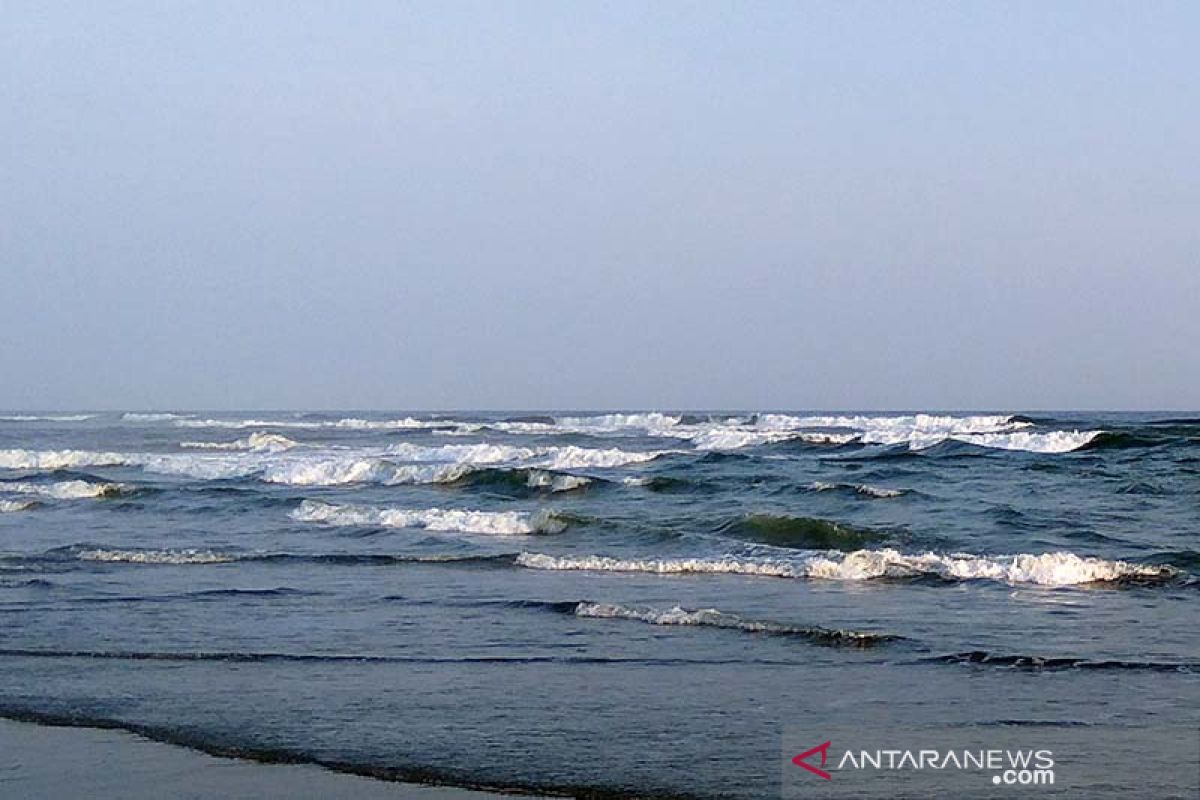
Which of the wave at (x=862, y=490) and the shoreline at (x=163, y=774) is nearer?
the shoreline at (x=163, y=774)

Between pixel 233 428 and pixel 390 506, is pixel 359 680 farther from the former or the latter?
pixel 233 428

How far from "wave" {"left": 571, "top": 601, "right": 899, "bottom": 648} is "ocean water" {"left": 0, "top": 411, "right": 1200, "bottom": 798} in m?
0.04

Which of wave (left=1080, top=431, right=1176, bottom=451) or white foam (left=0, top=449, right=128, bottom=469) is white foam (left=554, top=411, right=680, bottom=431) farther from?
wave (left=1080, top=431, right=1176, bottom=451)

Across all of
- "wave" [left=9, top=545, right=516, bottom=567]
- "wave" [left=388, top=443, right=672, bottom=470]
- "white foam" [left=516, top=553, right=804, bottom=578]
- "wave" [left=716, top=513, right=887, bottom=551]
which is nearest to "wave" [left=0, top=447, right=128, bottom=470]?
"wave" [left=388, top=443, right=672, bottom=470]

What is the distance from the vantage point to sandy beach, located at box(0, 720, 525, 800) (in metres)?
5.98

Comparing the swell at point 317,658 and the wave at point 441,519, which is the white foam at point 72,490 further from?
the swell at point 317,658

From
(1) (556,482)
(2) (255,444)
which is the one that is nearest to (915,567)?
(1) (556,482)

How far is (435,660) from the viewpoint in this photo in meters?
9.34

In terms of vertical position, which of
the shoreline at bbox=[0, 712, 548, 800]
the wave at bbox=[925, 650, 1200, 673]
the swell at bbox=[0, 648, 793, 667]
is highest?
the shoreline at bbox=[0, 712, 548, 800]

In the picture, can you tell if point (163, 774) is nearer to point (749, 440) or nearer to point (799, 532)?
point (799, 532)

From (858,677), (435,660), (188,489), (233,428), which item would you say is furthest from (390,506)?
(233,428)

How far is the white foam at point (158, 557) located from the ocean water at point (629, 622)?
0.24 ft

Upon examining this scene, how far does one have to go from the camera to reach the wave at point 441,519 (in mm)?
18938

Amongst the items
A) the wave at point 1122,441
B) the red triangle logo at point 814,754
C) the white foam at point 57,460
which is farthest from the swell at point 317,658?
the white foam at point 57,460
